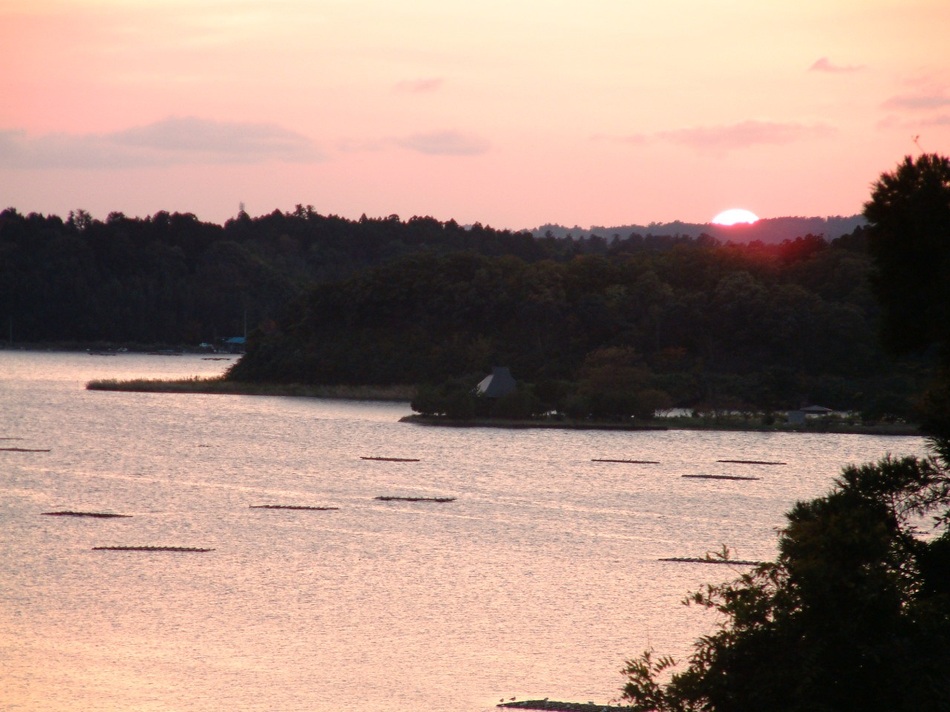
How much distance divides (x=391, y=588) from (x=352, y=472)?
31172 millimetres

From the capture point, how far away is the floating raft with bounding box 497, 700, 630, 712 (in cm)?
1816

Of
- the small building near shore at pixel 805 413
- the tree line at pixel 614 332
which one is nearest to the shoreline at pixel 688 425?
the small building near shore at pixel 805 413

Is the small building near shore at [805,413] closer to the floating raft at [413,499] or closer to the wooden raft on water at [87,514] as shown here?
the floating raft at [413,499]

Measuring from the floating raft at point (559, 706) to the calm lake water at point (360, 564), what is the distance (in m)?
0.62

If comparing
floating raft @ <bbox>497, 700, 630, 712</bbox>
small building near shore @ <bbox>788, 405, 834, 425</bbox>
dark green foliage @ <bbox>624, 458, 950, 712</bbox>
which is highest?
dark green foliage @ <bbox>624, 458, 950, 712</bbox>

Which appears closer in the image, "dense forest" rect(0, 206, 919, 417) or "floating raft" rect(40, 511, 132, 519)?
"floating raft" rect(40, 511, 132, 519)

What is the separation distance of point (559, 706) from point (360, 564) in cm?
1551

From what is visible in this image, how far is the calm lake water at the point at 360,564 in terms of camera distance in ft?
67.5

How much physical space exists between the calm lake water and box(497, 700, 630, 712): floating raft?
0.62 metres

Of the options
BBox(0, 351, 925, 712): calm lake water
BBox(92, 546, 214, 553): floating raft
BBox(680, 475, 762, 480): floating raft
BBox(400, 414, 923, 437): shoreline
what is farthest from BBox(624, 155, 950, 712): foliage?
BBox(400, 414, 923, 437): shoreline

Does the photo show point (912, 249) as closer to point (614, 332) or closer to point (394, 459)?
point (394, 459)

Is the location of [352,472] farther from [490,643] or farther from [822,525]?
[822,525]

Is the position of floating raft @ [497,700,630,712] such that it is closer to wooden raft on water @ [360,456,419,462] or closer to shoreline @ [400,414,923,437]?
wooden raft on water @ [360,456,419,462]

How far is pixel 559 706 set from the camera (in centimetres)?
1844
